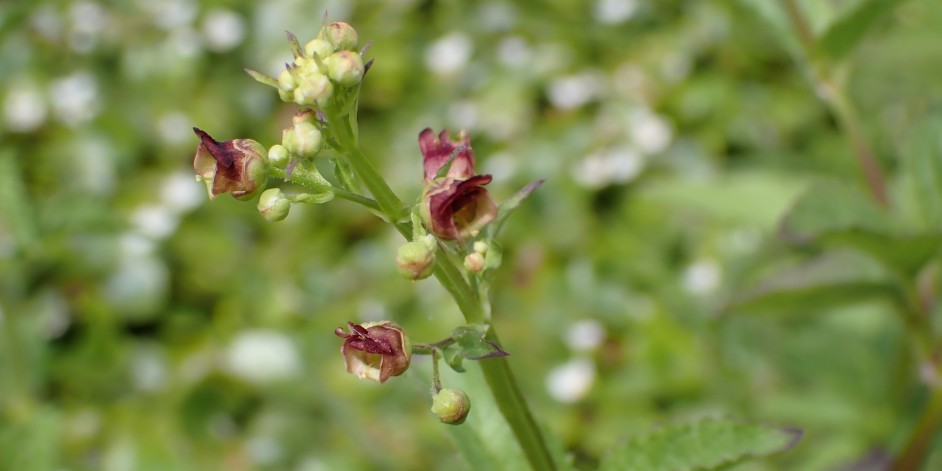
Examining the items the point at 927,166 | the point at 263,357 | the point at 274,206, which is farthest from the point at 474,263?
the point at 263,357

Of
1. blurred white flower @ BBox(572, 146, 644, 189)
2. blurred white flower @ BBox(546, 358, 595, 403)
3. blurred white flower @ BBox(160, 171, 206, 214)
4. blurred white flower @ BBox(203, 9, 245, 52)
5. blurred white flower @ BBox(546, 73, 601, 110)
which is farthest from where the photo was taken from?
blurred white flower @ BBox(203, 9, 245, 52)

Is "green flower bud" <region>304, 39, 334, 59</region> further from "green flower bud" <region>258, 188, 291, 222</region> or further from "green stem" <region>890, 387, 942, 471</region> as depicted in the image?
"green stem" <region>890, 387, 942, 471</region>

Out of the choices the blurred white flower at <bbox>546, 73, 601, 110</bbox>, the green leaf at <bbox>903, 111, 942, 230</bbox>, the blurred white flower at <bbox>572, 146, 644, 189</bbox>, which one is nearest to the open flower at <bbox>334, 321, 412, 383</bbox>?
the green leaf at <bbox>903, 111, 942, 230</bbox>

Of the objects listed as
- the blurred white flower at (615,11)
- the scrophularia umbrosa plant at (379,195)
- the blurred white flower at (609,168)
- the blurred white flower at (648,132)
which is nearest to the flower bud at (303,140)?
the scrophularia umbrosa plant at (379,195)

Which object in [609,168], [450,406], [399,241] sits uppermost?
[609,168]

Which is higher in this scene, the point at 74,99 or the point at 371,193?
the point at 74,99

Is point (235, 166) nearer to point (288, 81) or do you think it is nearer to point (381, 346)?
point (288, 81)
